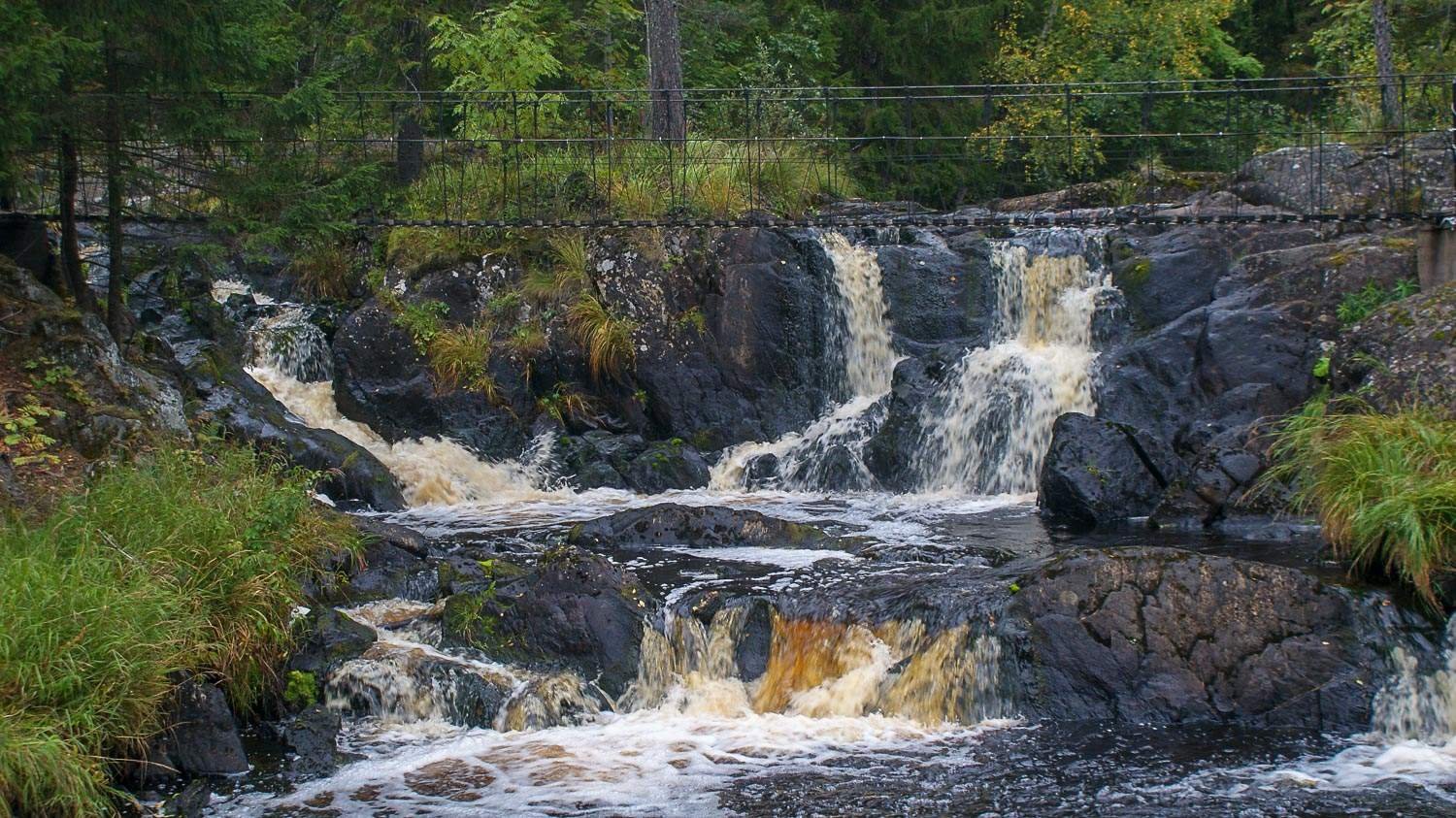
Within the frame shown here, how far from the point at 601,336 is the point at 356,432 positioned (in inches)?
112

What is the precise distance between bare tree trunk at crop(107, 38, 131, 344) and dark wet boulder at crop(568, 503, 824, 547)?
4211 mm

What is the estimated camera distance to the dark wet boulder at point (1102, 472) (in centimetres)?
1174

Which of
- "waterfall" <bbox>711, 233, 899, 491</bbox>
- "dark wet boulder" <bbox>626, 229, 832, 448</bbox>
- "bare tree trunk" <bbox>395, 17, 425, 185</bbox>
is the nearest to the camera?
"waterfall" <bbox>711, 233, 899, 491</bbox>

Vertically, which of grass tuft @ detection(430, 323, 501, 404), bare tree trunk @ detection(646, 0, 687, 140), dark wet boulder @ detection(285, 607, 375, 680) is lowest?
dark wet boulder @ detection(285, 607, 375, 680)

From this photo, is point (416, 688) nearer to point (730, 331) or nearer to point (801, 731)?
point (801, 731)

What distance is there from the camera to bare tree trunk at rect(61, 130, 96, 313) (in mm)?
10370

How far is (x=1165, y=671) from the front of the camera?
25.8 ft

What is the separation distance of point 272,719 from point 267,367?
8.38 m

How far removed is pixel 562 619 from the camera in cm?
864

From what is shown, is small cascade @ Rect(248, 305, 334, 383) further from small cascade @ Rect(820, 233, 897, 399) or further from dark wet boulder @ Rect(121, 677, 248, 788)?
dark wet boulder @ Rect(121, 677, 248, 788)

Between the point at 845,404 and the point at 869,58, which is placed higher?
the point at 869,58

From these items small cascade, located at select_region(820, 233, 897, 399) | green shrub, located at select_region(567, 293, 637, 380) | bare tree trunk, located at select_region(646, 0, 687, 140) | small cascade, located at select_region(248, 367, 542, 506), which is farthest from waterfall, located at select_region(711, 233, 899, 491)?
bare tree trunk, located at select_region(646, 0, 687, 140)

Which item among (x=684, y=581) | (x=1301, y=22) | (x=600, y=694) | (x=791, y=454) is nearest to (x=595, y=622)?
(x=600, y=694)

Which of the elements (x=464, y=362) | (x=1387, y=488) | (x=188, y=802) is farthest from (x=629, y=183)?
(x=188, y=802)
